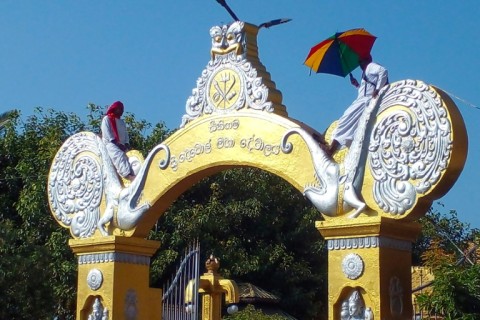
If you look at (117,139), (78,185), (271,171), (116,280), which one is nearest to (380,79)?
(271,171)

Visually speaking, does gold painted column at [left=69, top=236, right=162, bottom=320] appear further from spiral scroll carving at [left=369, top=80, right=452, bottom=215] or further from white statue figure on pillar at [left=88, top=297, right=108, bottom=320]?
spiral scroll carving at [left=369, top=80, right=452, bottom=215]

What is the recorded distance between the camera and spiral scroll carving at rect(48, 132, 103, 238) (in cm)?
985

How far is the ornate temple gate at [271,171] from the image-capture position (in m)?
7.50

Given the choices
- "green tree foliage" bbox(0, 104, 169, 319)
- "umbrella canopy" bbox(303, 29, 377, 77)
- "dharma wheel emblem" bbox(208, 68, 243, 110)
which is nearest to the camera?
"umbrella canopy" bbox(303, 29, 377, 77)

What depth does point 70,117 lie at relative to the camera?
17.5 metres

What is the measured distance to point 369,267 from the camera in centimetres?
766

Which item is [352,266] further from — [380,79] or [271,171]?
[380,79]

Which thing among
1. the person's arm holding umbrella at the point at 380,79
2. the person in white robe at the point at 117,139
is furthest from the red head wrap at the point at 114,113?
the person's arm holding umbrella at the point at 380,79

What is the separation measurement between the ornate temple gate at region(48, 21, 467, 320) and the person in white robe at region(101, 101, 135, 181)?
0.32 ft

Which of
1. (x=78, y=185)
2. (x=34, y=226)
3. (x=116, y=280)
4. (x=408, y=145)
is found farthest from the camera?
(x=34, y=226)

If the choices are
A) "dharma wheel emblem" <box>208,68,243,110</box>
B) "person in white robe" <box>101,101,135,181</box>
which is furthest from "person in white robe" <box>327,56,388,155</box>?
"person in white robe" <box>101,101,135,181</box>

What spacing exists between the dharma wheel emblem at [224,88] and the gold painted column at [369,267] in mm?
1515

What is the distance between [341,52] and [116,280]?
10.5 feet

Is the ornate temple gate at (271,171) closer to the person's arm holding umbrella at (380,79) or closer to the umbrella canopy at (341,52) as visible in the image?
the person's arm holding umbrella at (380,79)
